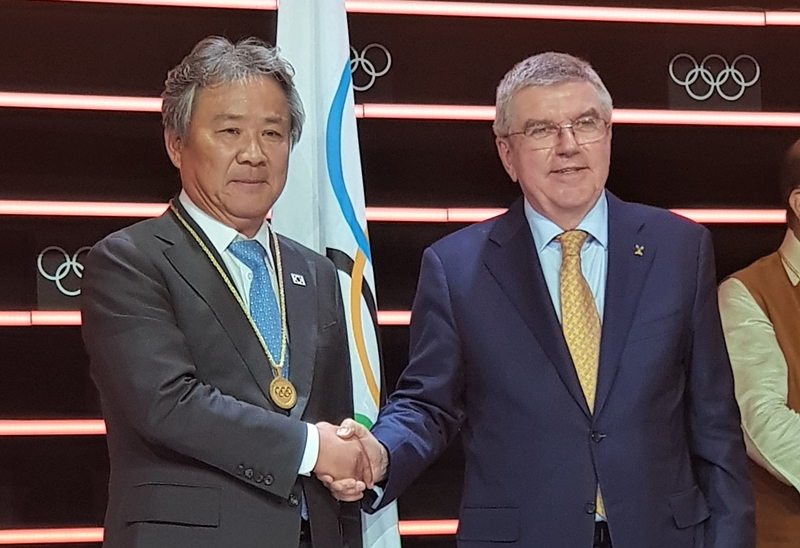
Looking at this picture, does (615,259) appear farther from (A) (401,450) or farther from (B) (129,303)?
(B) (129,303)

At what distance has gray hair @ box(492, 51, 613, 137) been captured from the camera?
2.60 metres

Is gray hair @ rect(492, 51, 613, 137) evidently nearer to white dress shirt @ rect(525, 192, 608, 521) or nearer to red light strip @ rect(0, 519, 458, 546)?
white dress shirt @ rect(525, 192, 608, 521)

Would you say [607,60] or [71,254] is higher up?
[607,60]

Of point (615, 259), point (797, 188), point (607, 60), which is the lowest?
point (615, 259)

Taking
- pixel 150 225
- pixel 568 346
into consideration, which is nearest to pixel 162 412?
pixel 150 225

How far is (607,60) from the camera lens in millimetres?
3971

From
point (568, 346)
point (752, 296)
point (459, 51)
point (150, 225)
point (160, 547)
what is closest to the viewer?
point (160, 547)

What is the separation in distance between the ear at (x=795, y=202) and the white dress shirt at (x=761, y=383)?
86 mm

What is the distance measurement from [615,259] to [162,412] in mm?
1048

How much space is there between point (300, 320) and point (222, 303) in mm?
186

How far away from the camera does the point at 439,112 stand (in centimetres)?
384

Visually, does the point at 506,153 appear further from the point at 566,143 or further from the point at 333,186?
the point at 333,186

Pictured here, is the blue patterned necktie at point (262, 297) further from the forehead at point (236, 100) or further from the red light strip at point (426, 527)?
the red light strip at point (426, 527)

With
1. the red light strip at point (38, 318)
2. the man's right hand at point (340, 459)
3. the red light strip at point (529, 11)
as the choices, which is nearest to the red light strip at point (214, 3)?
the red light strip at point (529, 11)
